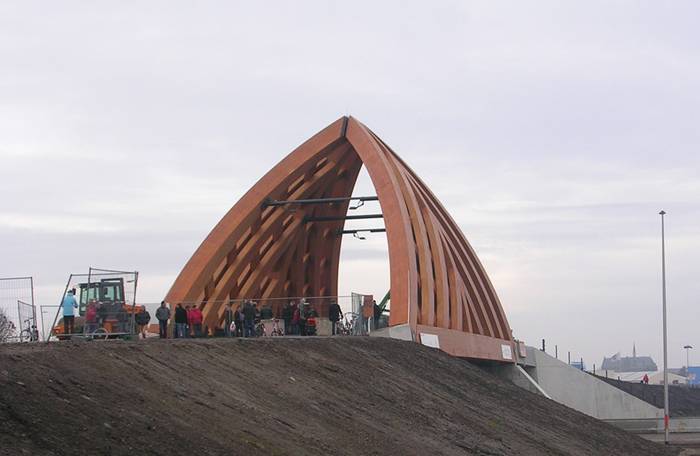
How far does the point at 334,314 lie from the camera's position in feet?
120

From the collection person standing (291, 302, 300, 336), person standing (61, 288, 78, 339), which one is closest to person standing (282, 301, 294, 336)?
person standing (291, 302, 300, 336)

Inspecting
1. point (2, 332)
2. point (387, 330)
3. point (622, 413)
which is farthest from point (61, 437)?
point (622, 413)

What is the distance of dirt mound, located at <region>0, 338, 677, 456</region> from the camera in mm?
13508

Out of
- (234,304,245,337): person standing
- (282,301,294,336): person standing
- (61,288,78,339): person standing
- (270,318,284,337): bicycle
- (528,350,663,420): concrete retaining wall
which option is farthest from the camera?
(528,350,663,420): concrete retaining wall

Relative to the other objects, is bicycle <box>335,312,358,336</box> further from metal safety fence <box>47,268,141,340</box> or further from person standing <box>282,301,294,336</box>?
metal safety fence <box>47,268,141,340</box>

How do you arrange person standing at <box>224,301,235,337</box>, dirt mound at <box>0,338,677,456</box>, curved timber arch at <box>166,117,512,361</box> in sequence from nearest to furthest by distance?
dirt mound at <box>0,338,677,456</box>
person standing at <box>224,301,235,337</box>
curved timber arch at <box>166,117,512,361</box>

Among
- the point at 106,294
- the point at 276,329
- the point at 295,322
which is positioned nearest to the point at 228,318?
the point at 276,329

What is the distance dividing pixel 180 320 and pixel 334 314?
5.23 metres

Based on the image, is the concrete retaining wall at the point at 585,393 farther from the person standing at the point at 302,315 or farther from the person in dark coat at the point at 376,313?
the person standing at the point at 302,315

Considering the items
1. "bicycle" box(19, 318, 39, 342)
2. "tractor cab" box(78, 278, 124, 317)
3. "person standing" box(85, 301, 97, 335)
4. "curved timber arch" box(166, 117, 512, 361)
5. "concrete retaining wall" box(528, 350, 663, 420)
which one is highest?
"curved timber arch" box(166, 117, 512, 361)

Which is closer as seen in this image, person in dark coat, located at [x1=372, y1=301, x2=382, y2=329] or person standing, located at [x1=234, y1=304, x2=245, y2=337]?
person standing, located at [x1=234, y1=304, x2=245, y2=337]

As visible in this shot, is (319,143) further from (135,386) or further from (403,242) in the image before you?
(135,386)

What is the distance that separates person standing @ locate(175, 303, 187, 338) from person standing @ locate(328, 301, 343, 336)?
4809 mm

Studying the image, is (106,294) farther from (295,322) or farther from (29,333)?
(295,322)
